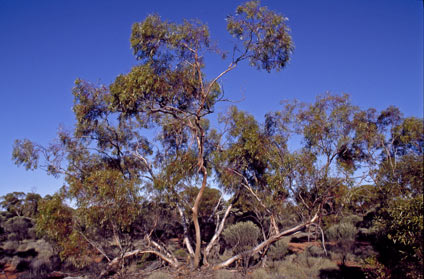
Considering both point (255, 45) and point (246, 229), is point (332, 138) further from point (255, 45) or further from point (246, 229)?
point (246, 229)

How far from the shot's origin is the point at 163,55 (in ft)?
33.0

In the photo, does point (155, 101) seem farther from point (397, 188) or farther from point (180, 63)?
point (397, 188)

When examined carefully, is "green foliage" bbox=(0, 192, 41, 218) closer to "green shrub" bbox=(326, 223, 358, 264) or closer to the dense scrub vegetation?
the dense scrub vegetation

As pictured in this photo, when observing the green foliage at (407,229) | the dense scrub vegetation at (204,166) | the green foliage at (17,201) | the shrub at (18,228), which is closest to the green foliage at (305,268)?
the dense scrub vegetation at (204,166)

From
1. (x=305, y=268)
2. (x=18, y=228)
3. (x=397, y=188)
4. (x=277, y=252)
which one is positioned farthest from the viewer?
(x=18, y=228)

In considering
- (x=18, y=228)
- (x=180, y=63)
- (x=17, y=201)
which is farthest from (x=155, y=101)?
(x=17, y=201)

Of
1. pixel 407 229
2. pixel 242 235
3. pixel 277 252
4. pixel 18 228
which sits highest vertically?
pixel 18 228

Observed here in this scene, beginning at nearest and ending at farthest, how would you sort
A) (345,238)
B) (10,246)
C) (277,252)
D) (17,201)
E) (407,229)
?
(407,229)
(277,252)
(345,238)
(10,246)
(17,201)

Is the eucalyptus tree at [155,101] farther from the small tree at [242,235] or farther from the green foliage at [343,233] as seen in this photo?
the green foliage at [343,233]

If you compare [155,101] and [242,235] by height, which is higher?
[155,101]

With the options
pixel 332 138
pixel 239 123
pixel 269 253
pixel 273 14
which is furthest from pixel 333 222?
pixel 273 14

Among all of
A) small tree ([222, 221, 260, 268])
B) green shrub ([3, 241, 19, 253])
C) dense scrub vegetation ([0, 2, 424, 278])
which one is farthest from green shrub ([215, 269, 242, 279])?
green shrub ([3, 241, 19, 253])

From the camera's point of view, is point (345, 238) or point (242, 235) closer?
point (242, 235)

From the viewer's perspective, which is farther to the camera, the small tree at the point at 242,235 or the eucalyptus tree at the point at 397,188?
the small tree at the point at 242,235
